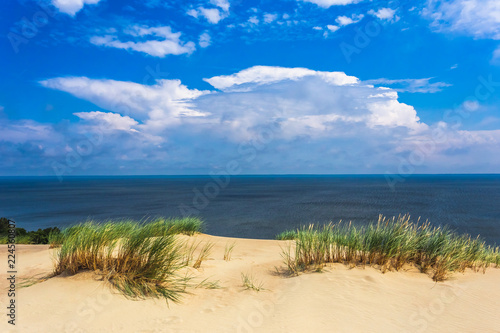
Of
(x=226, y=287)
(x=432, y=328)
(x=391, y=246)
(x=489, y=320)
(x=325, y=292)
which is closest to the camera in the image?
(x=432, y=328)

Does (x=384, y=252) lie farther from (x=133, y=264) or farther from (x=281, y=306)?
(x=133, y=264)

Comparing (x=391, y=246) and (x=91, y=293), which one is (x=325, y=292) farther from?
(x=91, y=293)

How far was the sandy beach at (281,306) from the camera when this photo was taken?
425cm

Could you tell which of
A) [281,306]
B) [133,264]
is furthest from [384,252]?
[133,264]

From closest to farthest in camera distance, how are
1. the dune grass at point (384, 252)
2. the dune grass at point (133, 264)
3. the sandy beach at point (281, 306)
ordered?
1. the sandy beach at point (281, 306)
2. the dune grass at point (133, 264)
3. the dune grass at point (384, 252)

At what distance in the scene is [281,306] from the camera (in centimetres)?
495

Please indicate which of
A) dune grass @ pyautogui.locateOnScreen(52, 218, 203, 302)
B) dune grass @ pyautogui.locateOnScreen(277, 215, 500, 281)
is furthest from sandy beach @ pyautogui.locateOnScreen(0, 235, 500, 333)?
dune grass @ pyautogui.locateOnScreen(277, 215, 500, 281)

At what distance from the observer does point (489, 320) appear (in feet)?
15.5

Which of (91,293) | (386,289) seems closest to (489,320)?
(386,289)

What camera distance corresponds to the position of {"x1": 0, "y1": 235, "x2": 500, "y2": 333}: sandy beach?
4246 mm

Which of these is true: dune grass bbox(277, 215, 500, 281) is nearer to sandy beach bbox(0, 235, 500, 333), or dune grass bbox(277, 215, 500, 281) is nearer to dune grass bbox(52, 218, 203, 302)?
sandy beach bbox(0, 235, 500, 333)

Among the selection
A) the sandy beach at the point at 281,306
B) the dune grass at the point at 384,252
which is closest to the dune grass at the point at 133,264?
the sandy beach at the point at 281,306

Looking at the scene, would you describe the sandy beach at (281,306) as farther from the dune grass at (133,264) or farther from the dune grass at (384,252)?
the dune grass at (384,252)

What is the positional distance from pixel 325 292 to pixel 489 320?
99.6 inches
